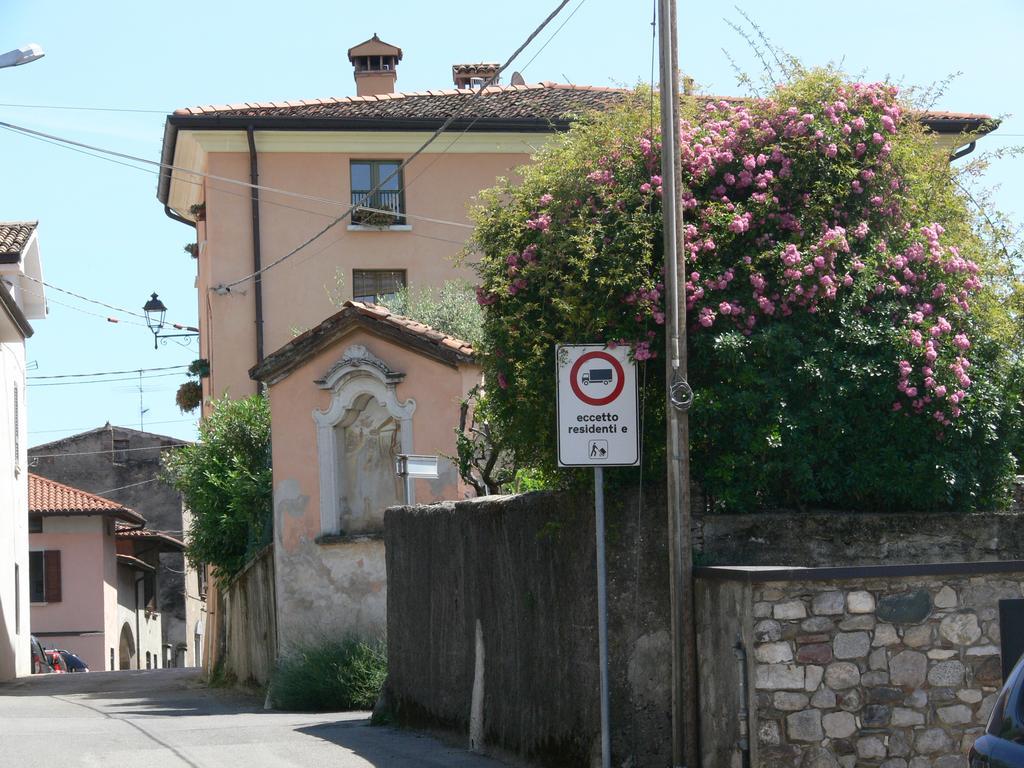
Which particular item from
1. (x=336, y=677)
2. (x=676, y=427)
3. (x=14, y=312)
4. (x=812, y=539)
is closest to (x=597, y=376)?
(x=676, y=427)

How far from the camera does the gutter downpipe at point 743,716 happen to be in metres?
8.39

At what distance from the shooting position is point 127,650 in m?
52.8

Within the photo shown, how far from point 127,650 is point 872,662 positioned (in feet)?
156

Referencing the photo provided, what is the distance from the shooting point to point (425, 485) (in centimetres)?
1877

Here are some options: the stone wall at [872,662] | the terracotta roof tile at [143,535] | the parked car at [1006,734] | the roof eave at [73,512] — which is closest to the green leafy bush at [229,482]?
the stone wall at [872,662]

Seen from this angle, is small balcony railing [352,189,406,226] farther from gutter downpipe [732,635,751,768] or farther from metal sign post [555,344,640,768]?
gutter downpipe [732,635,751,768]

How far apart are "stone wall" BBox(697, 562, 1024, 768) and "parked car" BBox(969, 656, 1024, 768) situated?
2.30 m

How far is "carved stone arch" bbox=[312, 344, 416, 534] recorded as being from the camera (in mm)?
19000

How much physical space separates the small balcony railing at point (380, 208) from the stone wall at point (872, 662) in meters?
22.6

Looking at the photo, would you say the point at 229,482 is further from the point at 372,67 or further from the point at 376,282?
the point at 372,67

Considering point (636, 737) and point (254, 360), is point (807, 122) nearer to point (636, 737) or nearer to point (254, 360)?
point (636, 737)

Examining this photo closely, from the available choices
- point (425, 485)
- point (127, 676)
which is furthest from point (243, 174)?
point (425, 485)

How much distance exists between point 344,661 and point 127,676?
53.9ft

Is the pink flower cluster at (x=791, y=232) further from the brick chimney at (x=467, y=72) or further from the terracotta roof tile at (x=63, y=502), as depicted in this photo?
the terracotta roof tile at (x=63, y=502)
